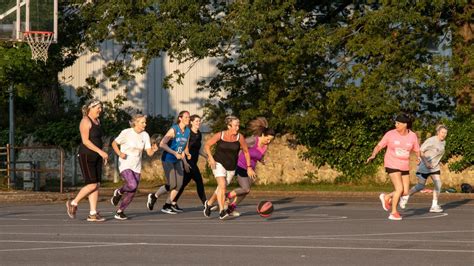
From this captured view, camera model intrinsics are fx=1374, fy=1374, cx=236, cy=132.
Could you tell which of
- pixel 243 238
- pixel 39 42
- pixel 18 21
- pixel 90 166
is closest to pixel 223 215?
pixel 90 166

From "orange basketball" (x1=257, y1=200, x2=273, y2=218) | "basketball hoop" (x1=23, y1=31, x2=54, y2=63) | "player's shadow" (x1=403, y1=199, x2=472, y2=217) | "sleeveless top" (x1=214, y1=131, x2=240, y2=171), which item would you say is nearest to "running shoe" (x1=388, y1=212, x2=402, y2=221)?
"player's shadow" (x1=403, y1=199, x2=472, y2=217)

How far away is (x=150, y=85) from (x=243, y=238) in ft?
108

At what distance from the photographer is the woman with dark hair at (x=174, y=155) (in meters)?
22.6

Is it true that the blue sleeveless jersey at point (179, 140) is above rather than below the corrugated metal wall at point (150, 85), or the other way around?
below

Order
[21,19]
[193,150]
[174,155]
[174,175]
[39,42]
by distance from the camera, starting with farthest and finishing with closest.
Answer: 1. [39,42]
2. [21,19]
3. [193,150]
4. [174,175]
5. [174,155]

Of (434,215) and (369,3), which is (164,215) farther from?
(369,3)

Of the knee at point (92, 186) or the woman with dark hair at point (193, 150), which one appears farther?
the woman with dark hair at point (193, 150)

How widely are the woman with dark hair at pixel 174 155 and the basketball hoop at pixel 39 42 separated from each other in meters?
7.58

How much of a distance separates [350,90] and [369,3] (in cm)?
235

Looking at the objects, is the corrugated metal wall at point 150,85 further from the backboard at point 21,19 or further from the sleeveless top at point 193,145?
the sleeveless top at point 193,145

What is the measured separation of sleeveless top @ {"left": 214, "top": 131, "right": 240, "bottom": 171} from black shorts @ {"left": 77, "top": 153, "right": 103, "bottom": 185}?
1.94 meters

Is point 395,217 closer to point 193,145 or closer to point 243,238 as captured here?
point 193,145

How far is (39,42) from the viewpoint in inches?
1192

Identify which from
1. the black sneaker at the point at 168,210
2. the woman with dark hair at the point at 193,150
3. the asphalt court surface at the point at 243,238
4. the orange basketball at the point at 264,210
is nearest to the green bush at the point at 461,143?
→ the asphalt court surface at the point at 243,238
